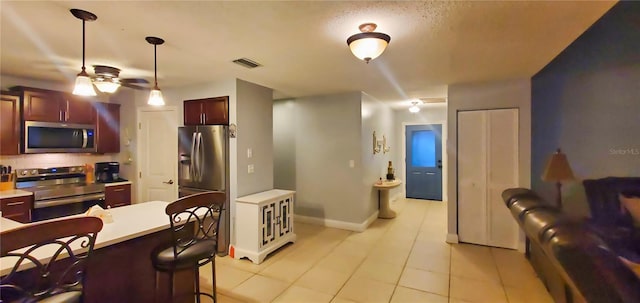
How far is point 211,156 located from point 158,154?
1.24 meters

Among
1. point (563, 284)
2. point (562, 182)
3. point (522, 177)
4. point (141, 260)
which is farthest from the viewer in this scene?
point (522, 177)

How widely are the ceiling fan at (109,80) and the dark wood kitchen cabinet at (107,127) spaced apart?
1116mm

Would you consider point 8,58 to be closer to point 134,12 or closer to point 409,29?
point 134,12

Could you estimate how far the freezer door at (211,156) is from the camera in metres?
3.74

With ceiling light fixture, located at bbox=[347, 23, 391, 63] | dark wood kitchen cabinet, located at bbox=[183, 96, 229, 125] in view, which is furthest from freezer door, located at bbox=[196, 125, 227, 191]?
ceiling light fixture, located at bbox=[347, 23, 391, 63]

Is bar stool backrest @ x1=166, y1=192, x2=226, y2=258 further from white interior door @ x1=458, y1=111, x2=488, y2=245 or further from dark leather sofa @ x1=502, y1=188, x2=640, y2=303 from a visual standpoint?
white interior door @ x1=458, y1=111, x2=488, y2=245

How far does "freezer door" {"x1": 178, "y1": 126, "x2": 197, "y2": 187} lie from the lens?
12.7 feet

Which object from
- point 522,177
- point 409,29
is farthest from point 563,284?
point 409,29

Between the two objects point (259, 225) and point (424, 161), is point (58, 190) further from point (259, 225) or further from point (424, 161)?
point (424, 161)

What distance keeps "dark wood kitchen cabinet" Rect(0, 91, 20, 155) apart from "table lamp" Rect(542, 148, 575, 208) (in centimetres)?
611

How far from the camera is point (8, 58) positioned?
2.93m

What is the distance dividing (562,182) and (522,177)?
1101 millimetres

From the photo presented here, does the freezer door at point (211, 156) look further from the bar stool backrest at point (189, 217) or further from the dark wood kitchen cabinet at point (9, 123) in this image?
the dark wood kitchen cabinet at point (9, 123)

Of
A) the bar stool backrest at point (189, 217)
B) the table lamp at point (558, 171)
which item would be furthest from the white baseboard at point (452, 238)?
the bar stool backrest at point (189, 217)
